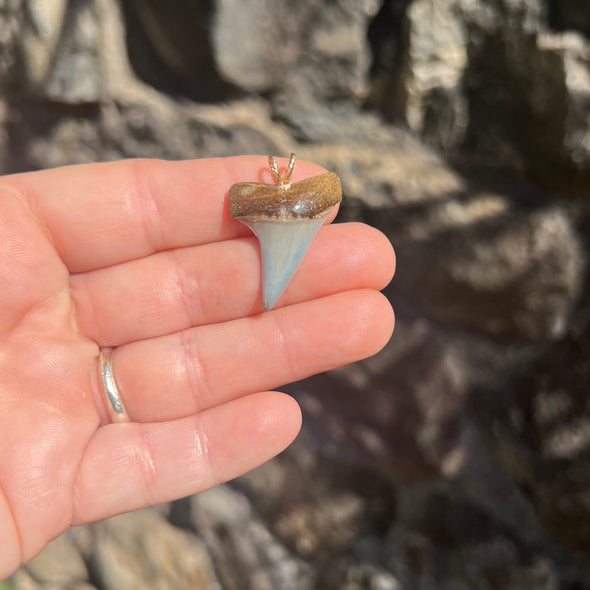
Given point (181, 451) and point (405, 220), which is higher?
point (405, 220)

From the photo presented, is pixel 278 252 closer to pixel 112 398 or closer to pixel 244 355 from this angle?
pixel 244 355

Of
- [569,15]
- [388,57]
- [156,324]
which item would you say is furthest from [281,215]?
[569,15]

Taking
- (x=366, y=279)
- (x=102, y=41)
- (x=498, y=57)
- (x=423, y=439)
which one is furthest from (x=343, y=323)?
(x=102, y=41)

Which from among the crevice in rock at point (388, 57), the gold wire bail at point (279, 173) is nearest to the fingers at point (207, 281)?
the gold wire bail at point (279, 173)

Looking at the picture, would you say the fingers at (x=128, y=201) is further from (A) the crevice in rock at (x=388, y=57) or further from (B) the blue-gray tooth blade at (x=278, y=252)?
(A) the crevice in rock at (x=388, y=57)

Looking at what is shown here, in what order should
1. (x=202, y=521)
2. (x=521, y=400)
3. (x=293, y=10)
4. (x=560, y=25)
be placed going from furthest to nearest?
(x=202, y=521) → (x=521, y=400) → (x=293, y=10) → (x=560, y=25)

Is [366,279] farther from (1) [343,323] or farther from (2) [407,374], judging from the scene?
(2) [407,374]

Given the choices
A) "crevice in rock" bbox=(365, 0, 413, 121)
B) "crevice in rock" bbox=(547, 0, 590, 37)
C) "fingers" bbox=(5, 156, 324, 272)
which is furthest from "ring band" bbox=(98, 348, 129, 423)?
"crevice in rock" bbox=(547, 0, 590, 37)
